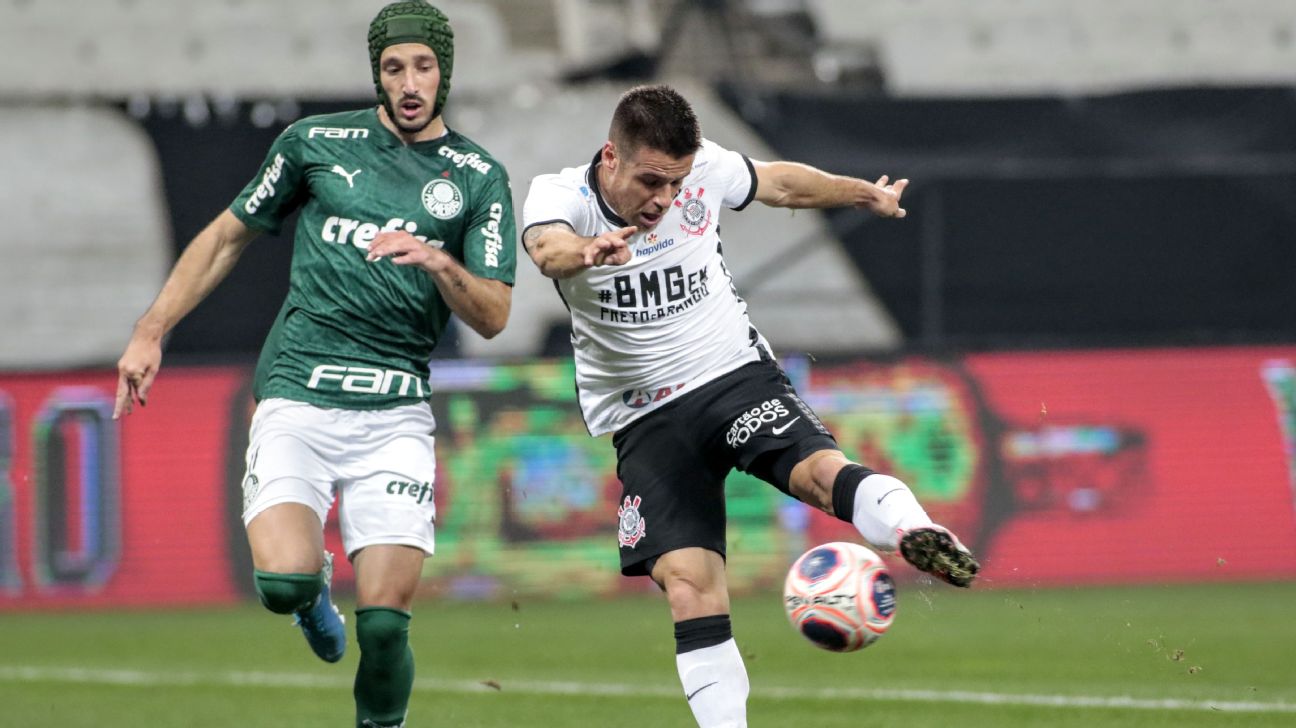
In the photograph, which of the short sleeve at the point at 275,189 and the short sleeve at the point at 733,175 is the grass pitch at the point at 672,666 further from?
the short sleeve at the point at 275,189

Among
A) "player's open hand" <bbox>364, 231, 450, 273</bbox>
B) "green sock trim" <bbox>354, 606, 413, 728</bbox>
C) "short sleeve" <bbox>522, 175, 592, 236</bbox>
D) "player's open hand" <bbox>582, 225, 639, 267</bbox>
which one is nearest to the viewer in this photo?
"player's open hand" <bbox>582, 225, 639, 267</bbox>

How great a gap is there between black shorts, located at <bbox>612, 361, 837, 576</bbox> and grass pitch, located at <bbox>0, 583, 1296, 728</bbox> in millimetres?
1736

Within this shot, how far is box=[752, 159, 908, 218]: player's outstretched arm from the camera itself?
6305mm

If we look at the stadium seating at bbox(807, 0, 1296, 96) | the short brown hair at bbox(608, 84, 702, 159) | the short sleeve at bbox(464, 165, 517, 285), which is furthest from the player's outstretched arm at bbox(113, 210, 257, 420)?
the stadium seating at bbox(807, 0, 1296, 96)

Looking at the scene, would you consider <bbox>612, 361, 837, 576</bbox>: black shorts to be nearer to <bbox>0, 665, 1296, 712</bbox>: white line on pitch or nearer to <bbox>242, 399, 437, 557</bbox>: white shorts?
<bbox>242, 399, 437, 557</bbox>: white shorts

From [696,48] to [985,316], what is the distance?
3.66m

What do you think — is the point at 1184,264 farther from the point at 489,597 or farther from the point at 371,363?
the point at 371,363

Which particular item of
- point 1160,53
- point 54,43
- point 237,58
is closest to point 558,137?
point 237,58

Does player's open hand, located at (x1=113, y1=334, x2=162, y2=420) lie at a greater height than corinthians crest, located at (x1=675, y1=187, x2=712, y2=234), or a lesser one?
lesser

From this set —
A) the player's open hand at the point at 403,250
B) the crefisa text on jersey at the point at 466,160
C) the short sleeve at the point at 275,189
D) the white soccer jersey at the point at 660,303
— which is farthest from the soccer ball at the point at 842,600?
the short sleeve at the point at 275,189

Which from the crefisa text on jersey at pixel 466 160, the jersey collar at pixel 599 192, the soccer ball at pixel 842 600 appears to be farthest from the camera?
the crefisa text on jersey at pixel 466 160

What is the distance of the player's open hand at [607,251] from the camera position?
5.14 m

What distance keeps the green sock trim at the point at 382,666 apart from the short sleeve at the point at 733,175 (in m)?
1.79

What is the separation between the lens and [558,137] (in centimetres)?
1593
